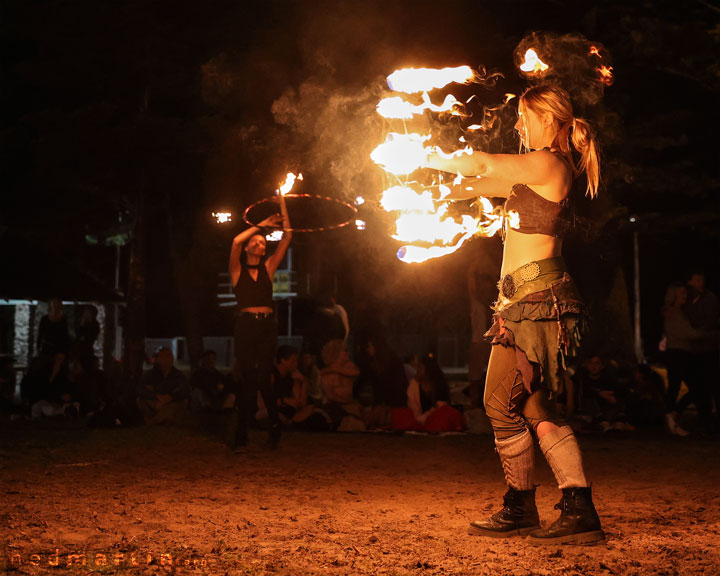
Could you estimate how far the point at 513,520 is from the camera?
444cm

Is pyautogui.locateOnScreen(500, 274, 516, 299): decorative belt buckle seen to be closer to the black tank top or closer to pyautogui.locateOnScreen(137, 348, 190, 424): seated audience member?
the black tank top

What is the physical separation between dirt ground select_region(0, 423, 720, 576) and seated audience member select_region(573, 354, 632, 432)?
2.01 metres

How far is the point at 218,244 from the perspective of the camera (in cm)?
2566

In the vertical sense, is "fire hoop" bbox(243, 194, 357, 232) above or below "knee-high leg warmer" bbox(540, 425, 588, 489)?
above

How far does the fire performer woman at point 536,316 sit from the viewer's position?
13.9ft

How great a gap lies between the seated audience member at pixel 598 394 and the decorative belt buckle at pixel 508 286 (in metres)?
7.21

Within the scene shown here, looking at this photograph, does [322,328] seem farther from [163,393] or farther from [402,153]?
[402,153]

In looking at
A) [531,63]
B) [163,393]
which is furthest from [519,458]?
[163,393]

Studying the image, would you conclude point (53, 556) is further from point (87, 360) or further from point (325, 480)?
point (87, 360)

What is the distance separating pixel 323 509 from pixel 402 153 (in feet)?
7.55

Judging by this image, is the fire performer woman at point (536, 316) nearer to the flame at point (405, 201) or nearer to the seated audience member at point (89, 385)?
the flame at point (405, 201)

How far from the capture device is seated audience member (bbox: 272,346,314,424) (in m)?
11.2

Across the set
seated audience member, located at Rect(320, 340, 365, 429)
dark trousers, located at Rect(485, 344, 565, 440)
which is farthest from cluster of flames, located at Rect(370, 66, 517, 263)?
seated audience member, located at Rect(320, 340, 365, 429)

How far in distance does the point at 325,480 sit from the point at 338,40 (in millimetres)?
10201
